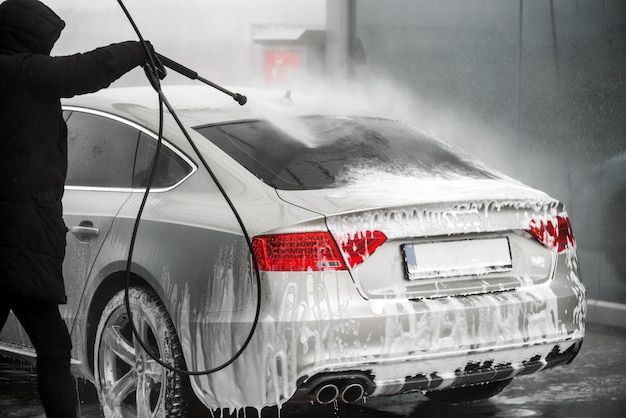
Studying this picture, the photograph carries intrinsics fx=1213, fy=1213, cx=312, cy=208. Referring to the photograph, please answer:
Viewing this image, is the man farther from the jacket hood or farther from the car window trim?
the car window trim

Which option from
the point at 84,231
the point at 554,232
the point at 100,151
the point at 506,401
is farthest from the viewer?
the point at 506,401

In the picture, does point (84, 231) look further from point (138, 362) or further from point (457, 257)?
point (457, 257)

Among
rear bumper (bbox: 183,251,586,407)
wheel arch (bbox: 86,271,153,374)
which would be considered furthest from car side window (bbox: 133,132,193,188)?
rear bumper (bbox: 183,251,586,407)

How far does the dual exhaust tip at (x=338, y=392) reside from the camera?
4.53 meters

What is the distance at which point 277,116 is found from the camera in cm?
550

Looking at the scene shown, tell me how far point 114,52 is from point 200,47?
11.0 metres

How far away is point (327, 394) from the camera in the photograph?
14.9ft

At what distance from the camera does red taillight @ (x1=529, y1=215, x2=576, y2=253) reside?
4985 mm

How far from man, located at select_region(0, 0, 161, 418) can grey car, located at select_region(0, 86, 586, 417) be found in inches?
17.4

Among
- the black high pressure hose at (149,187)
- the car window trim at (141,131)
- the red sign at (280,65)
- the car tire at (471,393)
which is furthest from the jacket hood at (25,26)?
the red sign at (280,65)

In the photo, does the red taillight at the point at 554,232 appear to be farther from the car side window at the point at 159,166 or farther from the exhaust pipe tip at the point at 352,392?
the car side window at the point at 159,166

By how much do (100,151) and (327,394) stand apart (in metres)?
1.84

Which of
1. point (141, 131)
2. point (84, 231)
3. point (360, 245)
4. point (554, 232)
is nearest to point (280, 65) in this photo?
point (141, 131)

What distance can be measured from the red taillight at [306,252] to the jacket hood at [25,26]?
109cm
